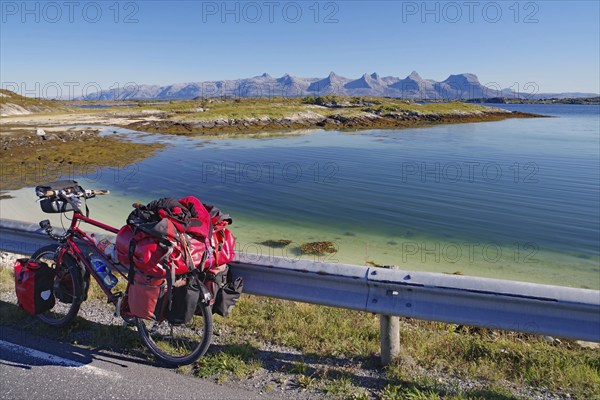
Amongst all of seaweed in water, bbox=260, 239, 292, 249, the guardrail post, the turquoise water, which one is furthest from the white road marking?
seaweed in water, bbox=260, 239, 292, 249

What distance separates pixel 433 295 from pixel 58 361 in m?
3.56

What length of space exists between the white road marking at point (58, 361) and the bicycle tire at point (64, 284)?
0.51 metres

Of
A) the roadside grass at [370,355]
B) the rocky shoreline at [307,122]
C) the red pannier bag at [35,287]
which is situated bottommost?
the roadside grass at [370,355]

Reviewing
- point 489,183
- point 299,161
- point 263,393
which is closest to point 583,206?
point 489,183

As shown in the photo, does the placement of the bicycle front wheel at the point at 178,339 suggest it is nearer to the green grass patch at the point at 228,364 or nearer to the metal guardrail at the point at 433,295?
the green grass patch at the point at 228,364

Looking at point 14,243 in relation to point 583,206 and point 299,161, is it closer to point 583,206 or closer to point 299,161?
point 583,206

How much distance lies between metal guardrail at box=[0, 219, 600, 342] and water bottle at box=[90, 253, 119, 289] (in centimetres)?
127

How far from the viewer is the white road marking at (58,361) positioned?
4.12 m

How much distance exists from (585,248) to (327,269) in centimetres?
1255

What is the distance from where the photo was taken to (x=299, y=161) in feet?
104

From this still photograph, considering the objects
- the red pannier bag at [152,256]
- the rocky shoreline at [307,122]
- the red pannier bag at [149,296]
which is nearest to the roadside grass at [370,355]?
the red pannier bag at [149,296]

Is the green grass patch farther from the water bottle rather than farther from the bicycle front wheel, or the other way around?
the water bottle

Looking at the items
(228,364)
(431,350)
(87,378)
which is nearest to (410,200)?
(431,350)

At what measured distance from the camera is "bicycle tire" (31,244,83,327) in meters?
4.99
